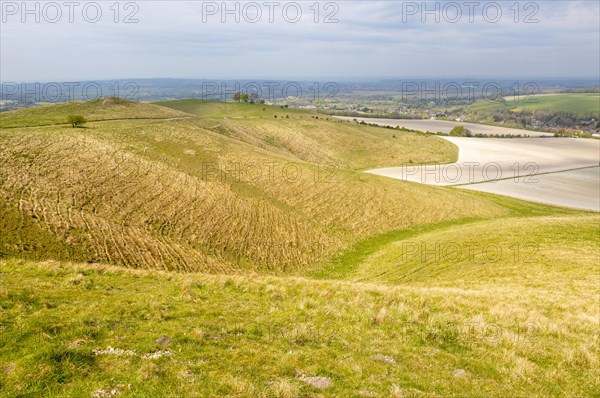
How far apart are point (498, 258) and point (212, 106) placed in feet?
424

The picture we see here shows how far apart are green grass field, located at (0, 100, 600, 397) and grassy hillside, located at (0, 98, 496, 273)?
248 millimetres

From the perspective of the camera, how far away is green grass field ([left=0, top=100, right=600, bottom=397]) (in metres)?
10.8

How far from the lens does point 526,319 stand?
16906 mm

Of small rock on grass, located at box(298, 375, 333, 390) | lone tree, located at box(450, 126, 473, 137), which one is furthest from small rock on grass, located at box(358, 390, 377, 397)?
lone tree, located at box(450, 126, 473, 137)

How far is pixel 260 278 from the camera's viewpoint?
23266 mm

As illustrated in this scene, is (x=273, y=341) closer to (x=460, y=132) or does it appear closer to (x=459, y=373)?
(x=459, y=373)

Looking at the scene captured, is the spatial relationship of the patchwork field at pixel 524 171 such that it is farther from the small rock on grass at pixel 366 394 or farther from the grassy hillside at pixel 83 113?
the small rock on grass at pixel 366 394

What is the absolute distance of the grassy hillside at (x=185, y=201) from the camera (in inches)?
1166

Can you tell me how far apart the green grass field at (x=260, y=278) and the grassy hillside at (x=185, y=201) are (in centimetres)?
25

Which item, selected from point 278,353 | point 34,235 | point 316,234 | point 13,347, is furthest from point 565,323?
point 34,235

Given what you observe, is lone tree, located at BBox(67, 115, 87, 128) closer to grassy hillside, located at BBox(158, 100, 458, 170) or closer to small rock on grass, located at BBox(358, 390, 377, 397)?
grassy hillside, located at BBox(158, 100, 458, 170)

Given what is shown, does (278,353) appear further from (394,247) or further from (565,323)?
(394,247)

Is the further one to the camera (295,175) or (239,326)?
(295,175)

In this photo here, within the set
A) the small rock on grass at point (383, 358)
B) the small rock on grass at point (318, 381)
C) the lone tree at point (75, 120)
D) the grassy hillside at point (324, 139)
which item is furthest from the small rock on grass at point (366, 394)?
the grassy hillside at point (324, 139)
